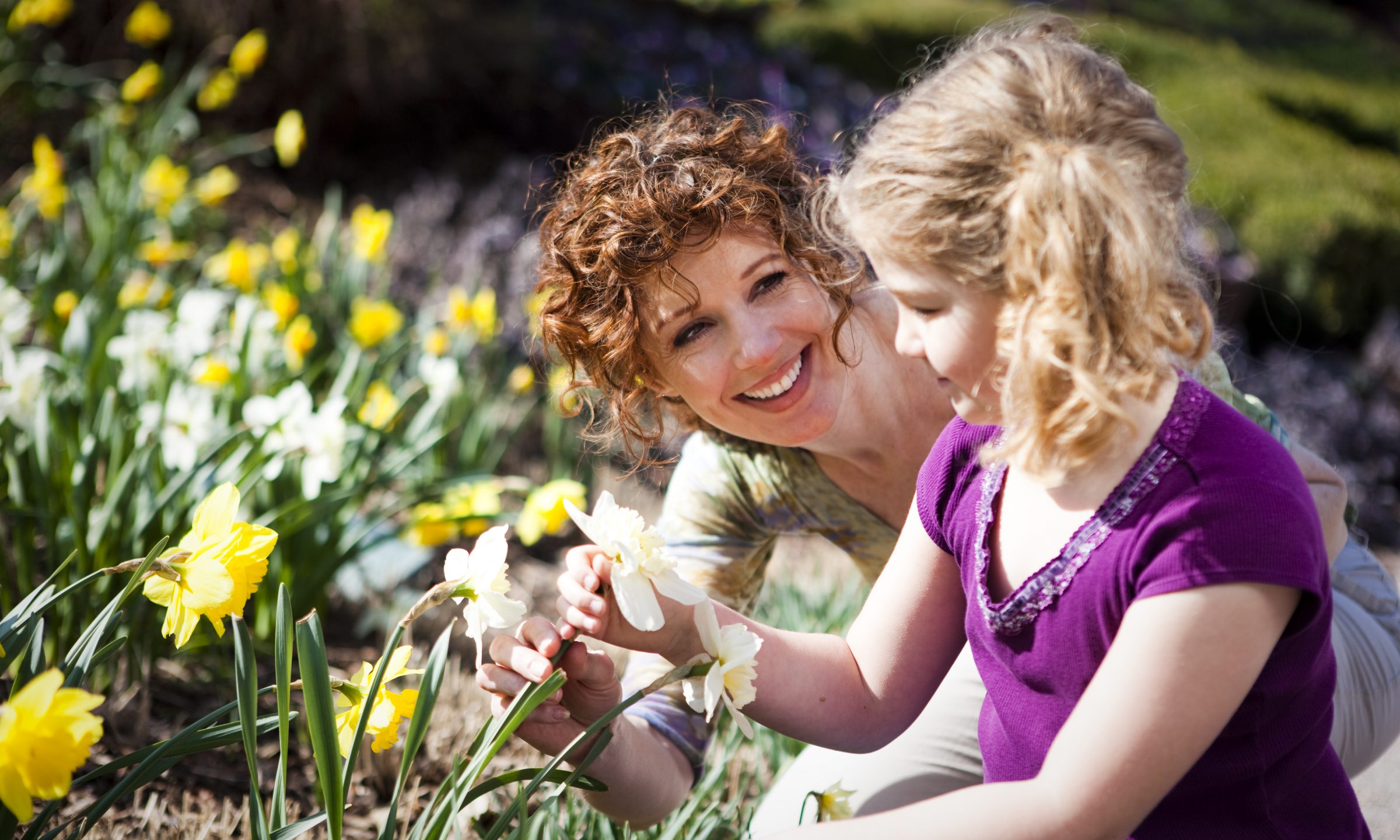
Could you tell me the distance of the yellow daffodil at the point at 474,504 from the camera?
2076mm

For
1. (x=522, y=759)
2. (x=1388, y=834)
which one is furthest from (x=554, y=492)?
(x=1388, y=834)

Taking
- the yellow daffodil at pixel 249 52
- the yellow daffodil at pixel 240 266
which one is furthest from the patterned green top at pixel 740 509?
the yellow daffodil at pixel 249 52

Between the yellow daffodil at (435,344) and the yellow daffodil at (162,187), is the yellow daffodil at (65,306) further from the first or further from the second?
the yellow daffodil at (435,344)

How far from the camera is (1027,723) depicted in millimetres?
1115

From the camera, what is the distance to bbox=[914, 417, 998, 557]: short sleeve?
1.18 m

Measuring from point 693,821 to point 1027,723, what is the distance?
2.20 ft

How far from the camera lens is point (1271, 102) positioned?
7.30 meters

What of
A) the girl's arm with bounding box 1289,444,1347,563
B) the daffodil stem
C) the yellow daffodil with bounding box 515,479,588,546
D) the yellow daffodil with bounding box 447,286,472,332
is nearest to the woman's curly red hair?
the yellow daffodil with bounding box 515,479,588,546

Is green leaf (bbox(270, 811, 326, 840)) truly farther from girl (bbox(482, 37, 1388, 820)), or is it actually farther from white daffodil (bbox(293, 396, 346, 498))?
white daffodil (bbox(293, 396, 346, 498))

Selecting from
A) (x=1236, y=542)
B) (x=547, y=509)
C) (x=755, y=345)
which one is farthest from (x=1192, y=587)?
(x=547, y=509)

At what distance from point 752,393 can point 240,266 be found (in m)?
1.92

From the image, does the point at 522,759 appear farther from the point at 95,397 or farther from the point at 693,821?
the point at 95,397

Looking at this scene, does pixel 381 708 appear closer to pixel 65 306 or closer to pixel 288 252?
pixel 65 306

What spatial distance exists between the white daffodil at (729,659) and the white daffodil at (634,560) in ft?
0.16
